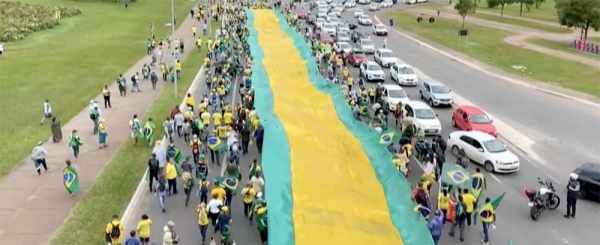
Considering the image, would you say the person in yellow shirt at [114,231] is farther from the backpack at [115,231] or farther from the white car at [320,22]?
the white car at [320,22]

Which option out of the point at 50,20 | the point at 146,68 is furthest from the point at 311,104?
the point at 50,20

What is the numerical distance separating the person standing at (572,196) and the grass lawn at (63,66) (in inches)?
773

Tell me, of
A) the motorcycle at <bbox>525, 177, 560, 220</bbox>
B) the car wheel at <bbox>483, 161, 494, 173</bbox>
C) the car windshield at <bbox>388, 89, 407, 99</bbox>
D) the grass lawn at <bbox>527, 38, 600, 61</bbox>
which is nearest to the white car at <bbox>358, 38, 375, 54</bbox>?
the grass lawn at <bbox>527, 38, 600, 61</bbox>

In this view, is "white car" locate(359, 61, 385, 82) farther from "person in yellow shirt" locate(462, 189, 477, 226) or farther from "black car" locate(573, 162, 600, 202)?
"person in yellow shirt" locate(462, 189, 477, 226)

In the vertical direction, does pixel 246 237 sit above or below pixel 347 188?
below

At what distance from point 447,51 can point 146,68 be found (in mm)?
28906

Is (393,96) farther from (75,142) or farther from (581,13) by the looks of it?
(581,13)

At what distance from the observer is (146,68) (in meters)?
40.3

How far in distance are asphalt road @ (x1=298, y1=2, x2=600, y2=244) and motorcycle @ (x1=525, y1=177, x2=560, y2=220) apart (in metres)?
0.22

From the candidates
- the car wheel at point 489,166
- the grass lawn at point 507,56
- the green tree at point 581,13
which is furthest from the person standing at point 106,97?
the green tree at point 581,13

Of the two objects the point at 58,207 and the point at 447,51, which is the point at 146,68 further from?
the point at 447,51

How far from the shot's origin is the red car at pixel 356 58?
4555 cm

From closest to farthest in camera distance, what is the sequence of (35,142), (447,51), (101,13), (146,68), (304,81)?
(35,142) < (304,81) < (146,68) < (447,51) < (101,13)

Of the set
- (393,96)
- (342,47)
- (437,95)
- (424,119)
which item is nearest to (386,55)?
(342,47)
